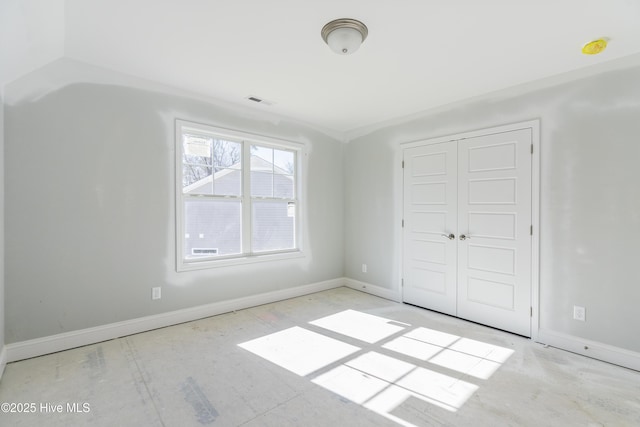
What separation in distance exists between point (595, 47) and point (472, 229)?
6.17ft

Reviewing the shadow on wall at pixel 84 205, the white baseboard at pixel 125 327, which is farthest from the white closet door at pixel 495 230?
the shadow on wall at pixel 84 205

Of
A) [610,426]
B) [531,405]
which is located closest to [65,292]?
[531,405]

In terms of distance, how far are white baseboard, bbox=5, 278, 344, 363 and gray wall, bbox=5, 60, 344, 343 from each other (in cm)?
6

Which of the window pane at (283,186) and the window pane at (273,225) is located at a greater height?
the window pane at (283,186)

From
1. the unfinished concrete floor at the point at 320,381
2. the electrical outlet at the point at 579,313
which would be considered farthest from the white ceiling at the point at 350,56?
the unfinished concrete floor at the point at 320,381

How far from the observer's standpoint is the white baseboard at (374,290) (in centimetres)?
416

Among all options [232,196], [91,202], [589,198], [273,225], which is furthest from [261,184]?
[589,198]

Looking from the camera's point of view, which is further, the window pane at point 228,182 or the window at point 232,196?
the window pane at point 228,182

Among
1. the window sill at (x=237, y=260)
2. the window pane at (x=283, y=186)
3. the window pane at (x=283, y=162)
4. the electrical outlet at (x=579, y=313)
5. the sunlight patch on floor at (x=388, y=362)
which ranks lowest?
the sunlight patch on floor at (x=388, y=362)

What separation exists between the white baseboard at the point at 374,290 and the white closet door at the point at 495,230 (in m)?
0.89

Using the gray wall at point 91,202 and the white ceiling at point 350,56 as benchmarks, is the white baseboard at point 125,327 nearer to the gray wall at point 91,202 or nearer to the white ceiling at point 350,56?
the gray wall at point 91,202

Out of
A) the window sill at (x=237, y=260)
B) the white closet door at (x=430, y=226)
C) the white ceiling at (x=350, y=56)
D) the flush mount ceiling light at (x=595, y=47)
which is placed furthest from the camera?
the white closet door at (x=430, y=226)

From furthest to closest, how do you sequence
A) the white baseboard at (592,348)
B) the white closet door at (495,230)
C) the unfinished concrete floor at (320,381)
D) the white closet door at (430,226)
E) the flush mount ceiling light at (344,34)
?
the white closet door at (430,226)
the white closet door at (495,230)
the white baseboard at (592,348)
the flush mount ceiling light at (344,34)
the unfinished concrete floor at (320,381)

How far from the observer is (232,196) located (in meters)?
3.77
